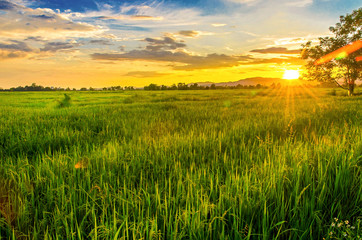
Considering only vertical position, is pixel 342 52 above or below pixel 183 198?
above

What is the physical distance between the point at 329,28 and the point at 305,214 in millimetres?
37734

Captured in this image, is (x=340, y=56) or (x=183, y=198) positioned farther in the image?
(x=340, y=56)

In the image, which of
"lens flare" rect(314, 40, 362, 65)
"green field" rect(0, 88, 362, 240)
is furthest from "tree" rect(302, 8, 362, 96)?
"green field" rect(0, 88, 362, 240)

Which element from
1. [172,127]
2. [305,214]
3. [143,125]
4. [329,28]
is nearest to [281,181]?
[305,214]

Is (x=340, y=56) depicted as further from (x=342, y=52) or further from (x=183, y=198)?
(x=183, y=198)

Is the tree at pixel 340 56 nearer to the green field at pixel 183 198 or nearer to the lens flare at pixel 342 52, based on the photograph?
the lens flare at pixel 342 52

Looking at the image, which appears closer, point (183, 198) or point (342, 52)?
point (183, 198)

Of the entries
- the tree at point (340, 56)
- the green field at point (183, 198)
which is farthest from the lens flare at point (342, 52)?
the green field at point (183, 198)

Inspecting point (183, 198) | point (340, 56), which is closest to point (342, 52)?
point (340, 56)

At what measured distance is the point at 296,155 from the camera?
302 cm

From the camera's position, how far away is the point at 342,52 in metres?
28.8

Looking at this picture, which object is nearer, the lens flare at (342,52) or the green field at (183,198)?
the green field at (183,198)

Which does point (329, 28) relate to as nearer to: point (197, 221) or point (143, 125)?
point (143, 125)

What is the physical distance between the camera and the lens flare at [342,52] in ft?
94.0
